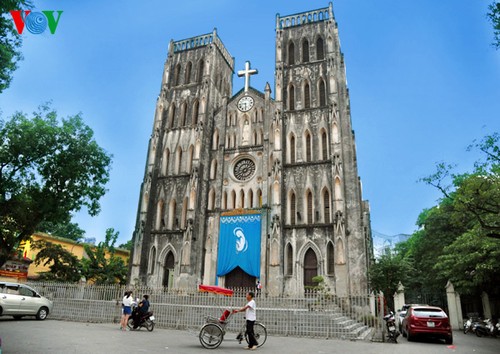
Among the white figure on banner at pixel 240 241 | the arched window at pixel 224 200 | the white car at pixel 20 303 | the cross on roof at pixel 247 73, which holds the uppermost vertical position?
the cross on roof at pixel 247 73

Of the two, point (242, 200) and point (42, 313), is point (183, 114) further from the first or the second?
point (42, 313)

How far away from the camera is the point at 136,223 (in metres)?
27.3

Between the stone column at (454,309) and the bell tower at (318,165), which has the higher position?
the bell tower at (318,165)

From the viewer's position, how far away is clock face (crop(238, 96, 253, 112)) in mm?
29062

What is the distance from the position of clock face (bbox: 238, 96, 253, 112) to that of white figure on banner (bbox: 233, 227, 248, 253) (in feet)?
31.1

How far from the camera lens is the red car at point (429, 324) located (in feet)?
39.8

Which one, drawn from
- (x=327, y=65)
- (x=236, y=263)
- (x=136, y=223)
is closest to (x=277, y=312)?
(x=236, y=263)

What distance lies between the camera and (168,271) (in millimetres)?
26469

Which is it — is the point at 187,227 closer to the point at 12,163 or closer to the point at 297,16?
the point at 12,163

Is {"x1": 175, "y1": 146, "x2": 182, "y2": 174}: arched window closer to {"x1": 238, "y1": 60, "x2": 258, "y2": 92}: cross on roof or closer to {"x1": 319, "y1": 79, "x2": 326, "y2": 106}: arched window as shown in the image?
{"x1": 238, "y1": 60, "x2": 258, "y2": 92}: cross on roof

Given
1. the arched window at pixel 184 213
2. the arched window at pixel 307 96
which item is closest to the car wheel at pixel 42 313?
the arched window at pixel 184 213

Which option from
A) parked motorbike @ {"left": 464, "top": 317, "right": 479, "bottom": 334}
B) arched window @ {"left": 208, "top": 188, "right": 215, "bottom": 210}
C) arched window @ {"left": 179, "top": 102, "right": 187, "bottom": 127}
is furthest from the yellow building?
parked motorbike @ {"left": 464, "top": 317, "right": 479, "bottom": 334}

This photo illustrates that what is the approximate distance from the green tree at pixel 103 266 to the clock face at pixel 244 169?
438 inches

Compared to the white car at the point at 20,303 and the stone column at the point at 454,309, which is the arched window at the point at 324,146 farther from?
the white car at the point at 20,303
